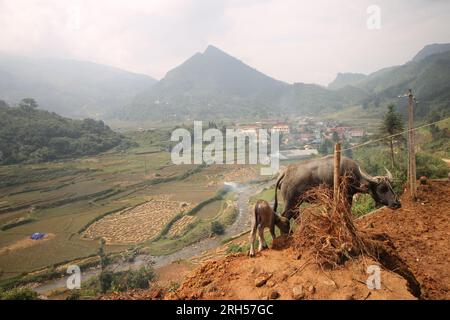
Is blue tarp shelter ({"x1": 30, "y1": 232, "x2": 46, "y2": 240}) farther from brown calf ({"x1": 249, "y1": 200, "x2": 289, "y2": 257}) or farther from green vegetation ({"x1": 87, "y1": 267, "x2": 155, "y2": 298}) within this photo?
brown calf ({"x1": 249, "y1": 200, "x2": 289, "y2": 257})

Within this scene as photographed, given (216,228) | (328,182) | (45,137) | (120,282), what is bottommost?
(120,282)

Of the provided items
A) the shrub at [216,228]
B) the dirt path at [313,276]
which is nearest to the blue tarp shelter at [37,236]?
the shrub at [216,228]

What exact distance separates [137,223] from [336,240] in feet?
97.7

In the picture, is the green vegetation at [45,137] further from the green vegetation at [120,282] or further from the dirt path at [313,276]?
the dirt path at [313,276]

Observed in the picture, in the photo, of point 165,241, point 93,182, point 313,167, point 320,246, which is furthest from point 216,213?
point 320,246

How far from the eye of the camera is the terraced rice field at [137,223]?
29.0 meters

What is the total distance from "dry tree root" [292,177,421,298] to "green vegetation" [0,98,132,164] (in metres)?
59.8

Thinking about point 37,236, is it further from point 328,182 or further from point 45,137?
point 45,137

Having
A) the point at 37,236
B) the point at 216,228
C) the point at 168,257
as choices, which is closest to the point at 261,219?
the point at 168,257

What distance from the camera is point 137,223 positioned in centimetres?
3206

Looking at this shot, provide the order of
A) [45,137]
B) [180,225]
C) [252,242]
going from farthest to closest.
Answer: [45,137]
[180,225]
[252,242]

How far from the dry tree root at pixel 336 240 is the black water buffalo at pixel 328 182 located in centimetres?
144
